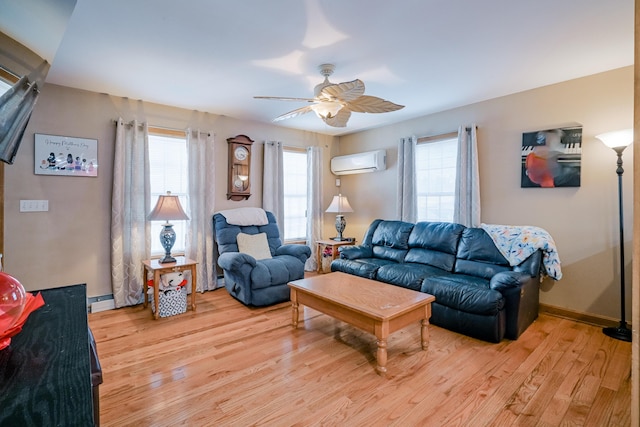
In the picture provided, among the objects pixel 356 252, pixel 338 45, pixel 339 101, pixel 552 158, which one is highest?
pixel 338 45

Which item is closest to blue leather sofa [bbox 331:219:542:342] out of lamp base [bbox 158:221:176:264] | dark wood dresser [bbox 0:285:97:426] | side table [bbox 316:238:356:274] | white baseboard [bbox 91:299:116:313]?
side table [bbox 316:238:356:274]

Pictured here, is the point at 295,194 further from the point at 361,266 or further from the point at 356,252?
the point at 361,266

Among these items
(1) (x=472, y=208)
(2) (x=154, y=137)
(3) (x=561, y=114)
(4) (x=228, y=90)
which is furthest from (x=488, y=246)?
(2) (x=154, y=137)

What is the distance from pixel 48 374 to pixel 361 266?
3.21m

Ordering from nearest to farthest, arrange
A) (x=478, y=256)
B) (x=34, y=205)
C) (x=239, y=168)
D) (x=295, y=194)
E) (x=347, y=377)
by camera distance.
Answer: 1. (x=347, y=377)
2. (x=34, y=205)
3. (x=478, y=256)
4. (x=239, y=168)
5. (x=295, y=194)

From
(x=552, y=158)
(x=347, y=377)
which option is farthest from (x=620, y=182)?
(x=347, y=377)

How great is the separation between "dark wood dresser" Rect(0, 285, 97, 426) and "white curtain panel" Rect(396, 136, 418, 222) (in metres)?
3.98

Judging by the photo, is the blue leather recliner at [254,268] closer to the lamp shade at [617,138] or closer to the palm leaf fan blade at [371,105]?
the palm leaf fan blade at [371,105]

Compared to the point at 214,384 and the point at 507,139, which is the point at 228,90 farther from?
the point at 507,139

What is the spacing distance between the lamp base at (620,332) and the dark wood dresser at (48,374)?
149 inches

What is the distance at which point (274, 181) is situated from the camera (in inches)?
191

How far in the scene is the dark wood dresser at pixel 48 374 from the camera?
24.0 inches

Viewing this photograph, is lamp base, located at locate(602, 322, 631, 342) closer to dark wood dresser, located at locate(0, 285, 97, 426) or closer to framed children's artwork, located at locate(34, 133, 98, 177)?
dark wood dresser, located at locate(0, 285, 97, 426)

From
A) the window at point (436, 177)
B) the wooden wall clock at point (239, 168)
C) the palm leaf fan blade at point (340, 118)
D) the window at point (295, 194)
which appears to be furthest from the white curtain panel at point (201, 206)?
the window at point (436, 177)
